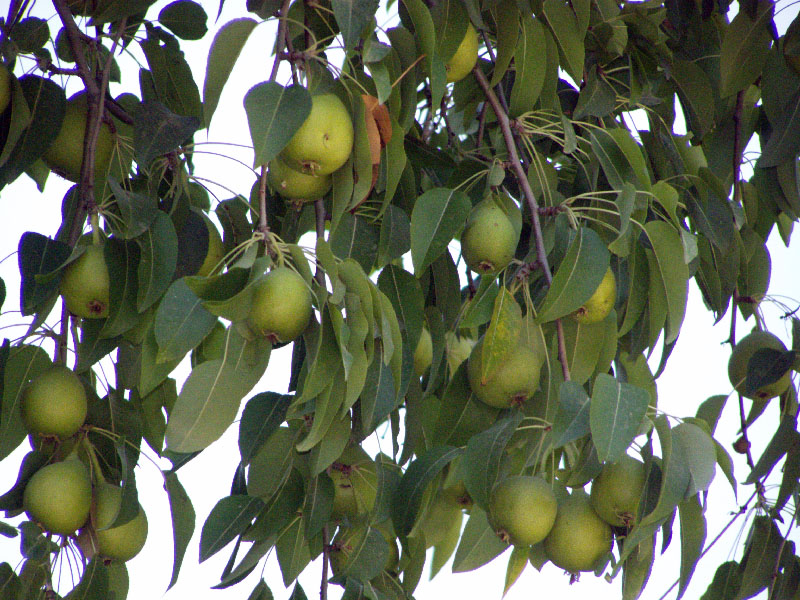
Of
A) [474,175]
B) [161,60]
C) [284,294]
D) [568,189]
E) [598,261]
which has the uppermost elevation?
[161,60]

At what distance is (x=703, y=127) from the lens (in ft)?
6.16

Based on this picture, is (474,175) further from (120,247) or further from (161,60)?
(161,60)

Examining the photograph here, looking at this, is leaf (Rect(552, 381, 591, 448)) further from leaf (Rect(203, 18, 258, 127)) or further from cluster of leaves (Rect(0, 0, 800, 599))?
leaf (Rect(203, 18, 258, 127))

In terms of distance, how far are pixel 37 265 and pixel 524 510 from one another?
0.84 metres

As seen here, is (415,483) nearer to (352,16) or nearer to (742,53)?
(352,16)

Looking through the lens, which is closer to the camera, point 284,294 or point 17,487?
point 284,294

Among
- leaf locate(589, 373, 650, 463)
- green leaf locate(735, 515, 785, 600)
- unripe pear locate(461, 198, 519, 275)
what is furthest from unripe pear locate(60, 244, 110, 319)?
green leaf locate(735, 515, 785, 600)

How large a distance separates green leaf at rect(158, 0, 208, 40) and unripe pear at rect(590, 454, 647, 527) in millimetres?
1319

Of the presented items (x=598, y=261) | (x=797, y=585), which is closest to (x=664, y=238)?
(x=598, y=261)

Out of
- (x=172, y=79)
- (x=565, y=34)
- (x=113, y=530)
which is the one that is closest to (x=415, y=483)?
(x=113, y=530)

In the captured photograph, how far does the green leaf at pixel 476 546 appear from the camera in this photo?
1.48 metres

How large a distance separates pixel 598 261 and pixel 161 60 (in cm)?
107

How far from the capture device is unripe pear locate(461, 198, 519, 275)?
4.76 ft

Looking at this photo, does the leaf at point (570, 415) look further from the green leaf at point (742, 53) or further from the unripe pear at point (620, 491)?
the green leaf at point (742, 53)
